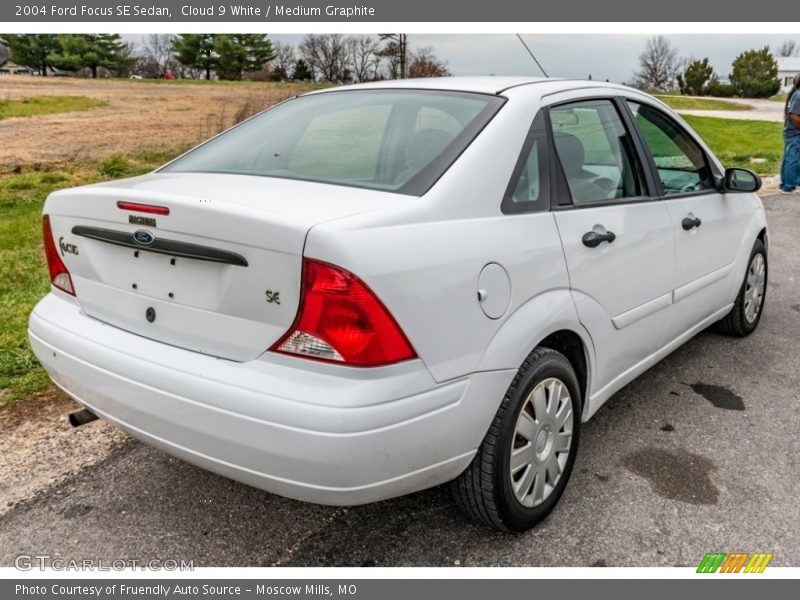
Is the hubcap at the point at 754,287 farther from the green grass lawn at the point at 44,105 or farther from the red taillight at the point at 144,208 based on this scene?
the green grass lawn at the point at 44,105

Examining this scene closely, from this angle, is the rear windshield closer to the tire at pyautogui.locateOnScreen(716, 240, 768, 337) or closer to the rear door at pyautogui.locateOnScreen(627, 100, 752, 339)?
the rear door at pyautogui.locateOnScreen(627, 100, 752, 339)

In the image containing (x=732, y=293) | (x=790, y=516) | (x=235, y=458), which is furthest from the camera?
(x=732, y=293)

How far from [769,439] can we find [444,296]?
84.7 inches

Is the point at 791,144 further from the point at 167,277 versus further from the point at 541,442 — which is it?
the point at 167,277

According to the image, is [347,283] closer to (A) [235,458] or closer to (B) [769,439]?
(A) [235,458]

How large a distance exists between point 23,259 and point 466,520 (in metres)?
5.23

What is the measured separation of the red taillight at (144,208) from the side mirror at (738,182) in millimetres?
3122

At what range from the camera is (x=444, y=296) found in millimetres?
2107

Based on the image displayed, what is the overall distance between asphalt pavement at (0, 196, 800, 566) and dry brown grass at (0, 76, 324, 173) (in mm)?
11835

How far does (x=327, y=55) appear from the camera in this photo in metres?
41.8

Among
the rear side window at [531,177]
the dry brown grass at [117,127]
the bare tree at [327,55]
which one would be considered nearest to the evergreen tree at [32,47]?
the bare tree at [327,55]

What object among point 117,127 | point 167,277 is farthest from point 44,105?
point 167,277

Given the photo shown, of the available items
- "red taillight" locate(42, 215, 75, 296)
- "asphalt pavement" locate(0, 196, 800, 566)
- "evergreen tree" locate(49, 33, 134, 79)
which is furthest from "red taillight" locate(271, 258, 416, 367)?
"evergreen tree" locate(49, 33, 134, 79)

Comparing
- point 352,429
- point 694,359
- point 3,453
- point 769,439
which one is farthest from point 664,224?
point 3,453
